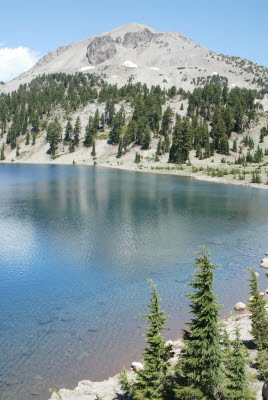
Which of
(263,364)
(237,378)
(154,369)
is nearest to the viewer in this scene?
(237,378)

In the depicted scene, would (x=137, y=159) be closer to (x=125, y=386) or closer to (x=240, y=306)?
(x=240, y=306)

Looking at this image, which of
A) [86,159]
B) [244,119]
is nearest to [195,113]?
[244,119]

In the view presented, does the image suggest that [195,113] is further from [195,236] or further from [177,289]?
[177,289]

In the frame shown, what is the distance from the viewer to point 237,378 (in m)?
13.2

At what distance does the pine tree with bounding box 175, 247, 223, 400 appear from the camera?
43.1ft

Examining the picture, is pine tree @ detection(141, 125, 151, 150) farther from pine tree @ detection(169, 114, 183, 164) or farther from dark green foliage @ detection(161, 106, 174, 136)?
pine tree @ detection(169, 114, 183, 164)

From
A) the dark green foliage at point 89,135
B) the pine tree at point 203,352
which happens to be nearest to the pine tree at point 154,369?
the pine tree at point 203,352

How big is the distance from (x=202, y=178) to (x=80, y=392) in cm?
10508

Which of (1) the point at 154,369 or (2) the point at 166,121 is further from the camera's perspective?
(2) the point at 166,121

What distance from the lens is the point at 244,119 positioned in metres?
182

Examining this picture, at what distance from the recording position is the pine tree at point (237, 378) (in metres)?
13.0

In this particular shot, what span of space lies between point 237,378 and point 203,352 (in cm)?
172

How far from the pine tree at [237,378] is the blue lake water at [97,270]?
8213 millimetres

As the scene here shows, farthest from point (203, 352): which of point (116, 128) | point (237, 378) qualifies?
point (116, 128)
